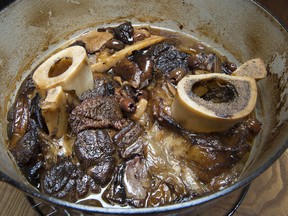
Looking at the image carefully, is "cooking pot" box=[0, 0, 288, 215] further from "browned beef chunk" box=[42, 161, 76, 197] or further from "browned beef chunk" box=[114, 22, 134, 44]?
"browned beef chunk" box=[114, 22, 134, 44]

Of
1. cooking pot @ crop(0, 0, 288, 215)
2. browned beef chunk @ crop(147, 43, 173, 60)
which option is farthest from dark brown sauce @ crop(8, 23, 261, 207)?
browned beef chunk @ crop(147, 43, 173, 60)

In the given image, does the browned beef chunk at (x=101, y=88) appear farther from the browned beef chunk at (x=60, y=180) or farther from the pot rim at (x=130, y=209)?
the pot rim at (x=130, y=209)

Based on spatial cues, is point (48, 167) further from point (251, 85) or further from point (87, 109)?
Answer: point (251, 85)

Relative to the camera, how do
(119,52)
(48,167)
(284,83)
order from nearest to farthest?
(48,167) → (284,83) → (119,52)

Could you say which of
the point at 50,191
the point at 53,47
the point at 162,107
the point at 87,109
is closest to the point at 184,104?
the point at 162,107

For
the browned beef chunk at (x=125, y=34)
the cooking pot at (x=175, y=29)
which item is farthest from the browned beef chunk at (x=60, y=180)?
the browned beef chunk at (x=125, y=34)

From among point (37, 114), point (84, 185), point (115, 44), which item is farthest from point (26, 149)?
point (115, 44)
